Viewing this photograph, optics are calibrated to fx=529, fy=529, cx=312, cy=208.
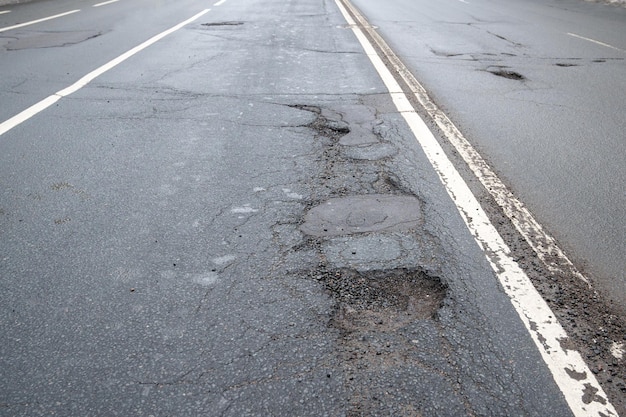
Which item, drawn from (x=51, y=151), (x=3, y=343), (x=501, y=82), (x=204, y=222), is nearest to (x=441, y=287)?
(x=204, y=222)

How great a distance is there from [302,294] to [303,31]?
1024 centimetres

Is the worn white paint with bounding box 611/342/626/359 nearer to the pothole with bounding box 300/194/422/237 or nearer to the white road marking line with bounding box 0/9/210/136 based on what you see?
the pothole with bounding box 300/194/422/237

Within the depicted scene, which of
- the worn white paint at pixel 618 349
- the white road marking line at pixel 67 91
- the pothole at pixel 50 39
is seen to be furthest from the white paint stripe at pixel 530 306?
the pothole at pixel 50 39

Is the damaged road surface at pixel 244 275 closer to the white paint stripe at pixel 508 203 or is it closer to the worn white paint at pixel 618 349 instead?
the worn white paint at pixel 618 349

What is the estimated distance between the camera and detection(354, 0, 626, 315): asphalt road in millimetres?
3643

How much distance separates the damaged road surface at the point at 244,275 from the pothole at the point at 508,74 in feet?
9.28

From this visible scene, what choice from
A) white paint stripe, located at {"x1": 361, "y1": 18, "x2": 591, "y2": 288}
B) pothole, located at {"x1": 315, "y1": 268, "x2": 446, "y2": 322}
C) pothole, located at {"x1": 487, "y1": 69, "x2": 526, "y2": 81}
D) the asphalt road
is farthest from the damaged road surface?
pothole, located at {"x1": 487, "y1": 69, "x2": 526, "y2": 81}

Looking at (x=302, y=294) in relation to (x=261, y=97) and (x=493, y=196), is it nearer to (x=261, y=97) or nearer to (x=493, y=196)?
(x=493, y=196)

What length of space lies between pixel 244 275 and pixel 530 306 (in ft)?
5.06

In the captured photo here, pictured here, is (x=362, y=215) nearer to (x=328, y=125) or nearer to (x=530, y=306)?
(x=530, y=306)

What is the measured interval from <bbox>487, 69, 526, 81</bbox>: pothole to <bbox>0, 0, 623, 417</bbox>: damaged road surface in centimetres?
283

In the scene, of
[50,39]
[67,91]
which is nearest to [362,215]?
[67,91]

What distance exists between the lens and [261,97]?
21.6 ft

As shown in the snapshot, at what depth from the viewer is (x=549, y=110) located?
6.21m
